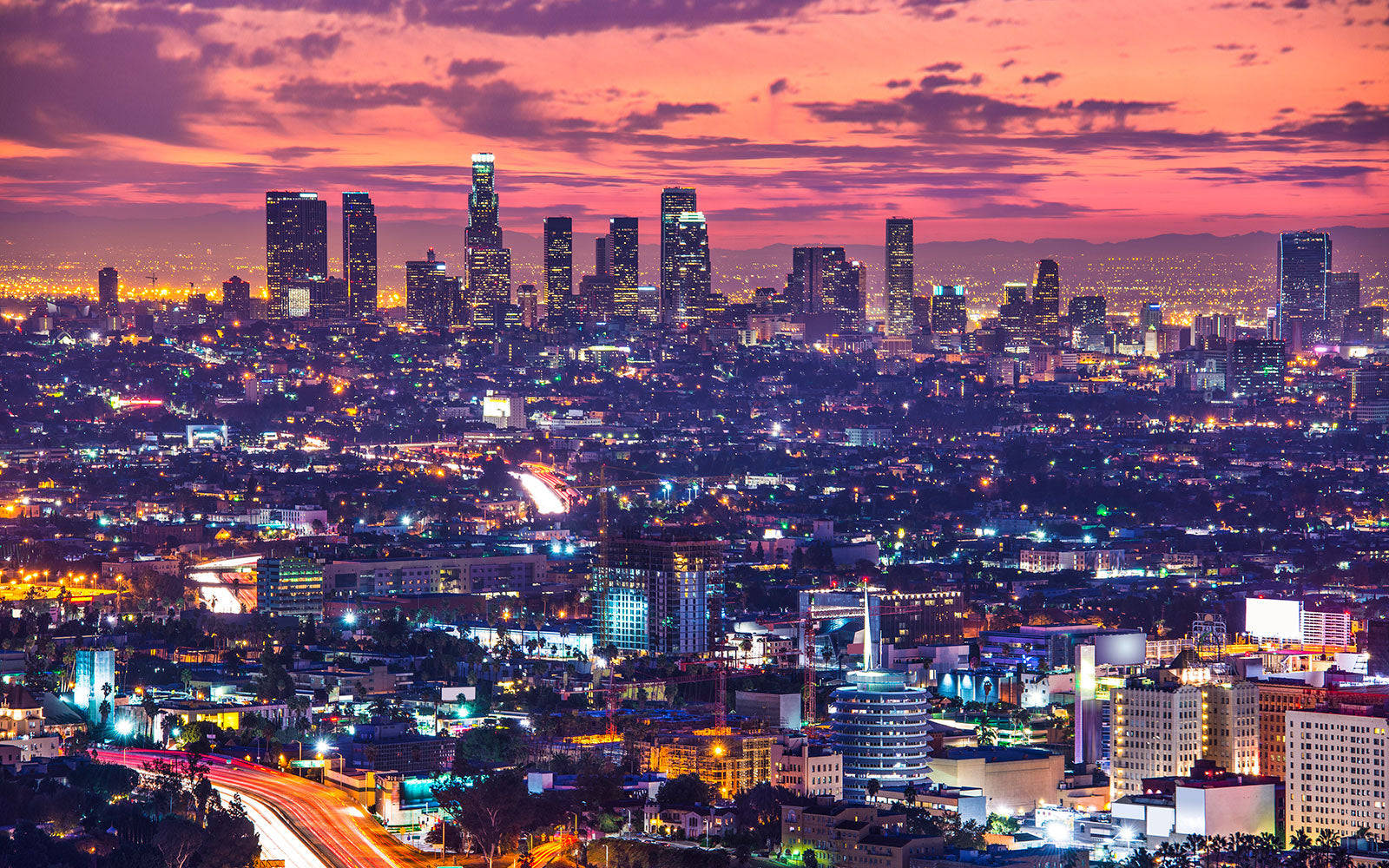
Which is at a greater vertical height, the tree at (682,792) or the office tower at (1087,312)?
the office tower at (1087,312)

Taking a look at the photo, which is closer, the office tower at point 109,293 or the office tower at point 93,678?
the office tower at point 93,678

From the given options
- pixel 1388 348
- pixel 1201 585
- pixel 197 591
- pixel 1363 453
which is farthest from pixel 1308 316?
pixel 197 591

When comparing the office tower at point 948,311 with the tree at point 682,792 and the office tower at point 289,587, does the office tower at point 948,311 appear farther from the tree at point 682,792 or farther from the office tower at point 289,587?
the tree at point 682,792

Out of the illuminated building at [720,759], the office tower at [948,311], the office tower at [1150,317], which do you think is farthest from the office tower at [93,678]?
the office tower at [1150,317]

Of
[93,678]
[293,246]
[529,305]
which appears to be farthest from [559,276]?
[93,678]

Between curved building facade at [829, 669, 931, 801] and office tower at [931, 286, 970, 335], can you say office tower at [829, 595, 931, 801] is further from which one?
office tower at [931, 286, 970, 335]

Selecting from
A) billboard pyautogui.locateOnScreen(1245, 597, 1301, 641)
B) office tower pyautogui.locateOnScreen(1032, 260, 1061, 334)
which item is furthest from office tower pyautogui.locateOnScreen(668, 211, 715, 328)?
billboard pyautogui.locateOnScreen(1245, 597, 1301, 641)
